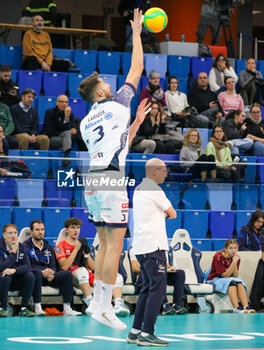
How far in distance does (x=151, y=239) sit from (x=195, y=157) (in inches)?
235

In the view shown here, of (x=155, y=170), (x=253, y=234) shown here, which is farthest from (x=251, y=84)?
(x=155, y=170)

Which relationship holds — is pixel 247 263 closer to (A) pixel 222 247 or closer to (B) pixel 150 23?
(A) pixel 222 247

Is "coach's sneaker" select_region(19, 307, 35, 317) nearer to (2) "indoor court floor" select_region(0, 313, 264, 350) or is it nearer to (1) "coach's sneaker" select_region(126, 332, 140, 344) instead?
(2) "indoor court floor" select_region(0, 313, 264, 350)

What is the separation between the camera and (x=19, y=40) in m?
20.0

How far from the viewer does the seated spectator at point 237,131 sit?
1535 centimetres

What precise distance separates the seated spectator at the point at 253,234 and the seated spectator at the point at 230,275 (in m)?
0.33

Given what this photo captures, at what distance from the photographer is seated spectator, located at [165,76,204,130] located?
1627cm

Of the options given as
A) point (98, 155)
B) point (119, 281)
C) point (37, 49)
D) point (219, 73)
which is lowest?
point (119, 281)

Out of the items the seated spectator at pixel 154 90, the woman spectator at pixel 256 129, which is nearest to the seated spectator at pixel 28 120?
the seated spectator at pixel 154 90

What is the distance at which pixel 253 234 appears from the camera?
13188mm

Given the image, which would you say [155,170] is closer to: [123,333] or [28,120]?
[123,333]

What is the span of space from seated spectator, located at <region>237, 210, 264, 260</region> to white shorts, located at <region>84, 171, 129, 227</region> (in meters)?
6.03

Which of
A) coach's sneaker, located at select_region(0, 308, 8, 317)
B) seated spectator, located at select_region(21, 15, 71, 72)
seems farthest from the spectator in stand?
coach's sneaker, located at select_region(0, 308, 8, 317)

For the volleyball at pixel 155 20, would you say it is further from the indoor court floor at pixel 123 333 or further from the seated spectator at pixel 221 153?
the seated spectator at pixel 221 153
